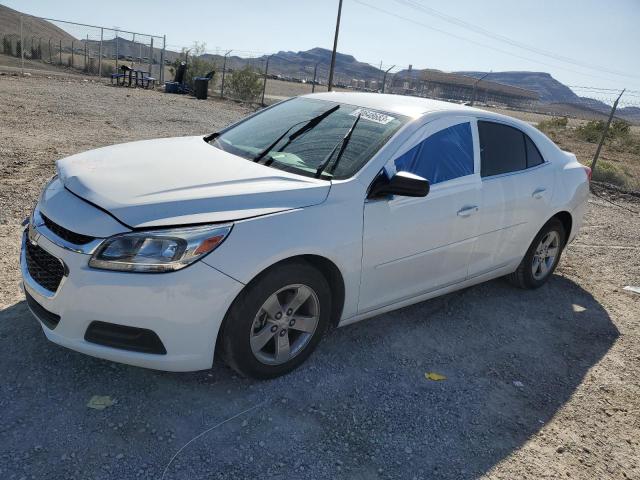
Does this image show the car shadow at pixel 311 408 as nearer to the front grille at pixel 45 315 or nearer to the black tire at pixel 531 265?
the front grille at pixel 45 315

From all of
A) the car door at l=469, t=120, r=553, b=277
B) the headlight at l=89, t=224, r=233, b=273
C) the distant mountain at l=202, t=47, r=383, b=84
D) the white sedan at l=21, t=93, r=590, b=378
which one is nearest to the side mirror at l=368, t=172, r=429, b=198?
the white sedan at l=21, t=93, r=590, b=378

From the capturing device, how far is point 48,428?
2.66 m

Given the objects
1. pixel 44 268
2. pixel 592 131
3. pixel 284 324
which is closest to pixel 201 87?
pixel 592 131

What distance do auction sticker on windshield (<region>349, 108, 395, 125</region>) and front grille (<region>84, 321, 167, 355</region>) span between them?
213 centimetres

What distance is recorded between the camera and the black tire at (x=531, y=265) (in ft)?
16.1

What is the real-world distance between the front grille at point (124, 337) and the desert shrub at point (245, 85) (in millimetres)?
21990

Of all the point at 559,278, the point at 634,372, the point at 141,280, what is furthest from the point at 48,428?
the point at 559,278

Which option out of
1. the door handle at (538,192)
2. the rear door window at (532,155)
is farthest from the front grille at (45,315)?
the rear door window at (532,155)

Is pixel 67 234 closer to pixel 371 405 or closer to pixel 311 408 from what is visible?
pixel 311 408

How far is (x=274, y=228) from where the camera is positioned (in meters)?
2.86

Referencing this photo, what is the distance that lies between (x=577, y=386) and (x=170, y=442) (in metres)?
2.75

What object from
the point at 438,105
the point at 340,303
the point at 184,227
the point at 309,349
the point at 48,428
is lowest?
the point at 48,428

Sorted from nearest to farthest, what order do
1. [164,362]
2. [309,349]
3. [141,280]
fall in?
[141,280]
[164,362]
[309,349]

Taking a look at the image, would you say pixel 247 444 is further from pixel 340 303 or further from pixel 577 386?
pixel 577 386
